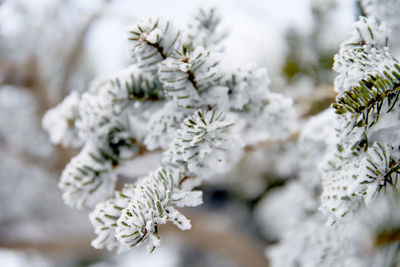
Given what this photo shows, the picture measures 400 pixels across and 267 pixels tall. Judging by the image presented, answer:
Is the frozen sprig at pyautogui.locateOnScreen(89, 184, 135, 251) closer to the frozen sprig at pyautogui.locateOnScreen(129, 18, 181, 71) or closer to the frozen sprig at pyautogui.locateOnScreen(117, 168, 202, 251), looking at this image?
the frozen sprig at pyautogui.locateOnScreen(117, 168, 202, 251)

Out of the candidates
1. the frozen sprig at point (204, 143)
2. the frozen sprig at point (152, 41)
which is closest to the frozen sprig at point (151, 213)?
the frozen sprig at point (204, 143)

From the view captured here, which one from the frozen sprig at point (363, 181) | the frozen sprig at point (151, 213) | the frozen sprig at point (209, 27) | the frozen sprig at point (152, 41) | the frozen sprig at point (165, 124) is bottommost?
the frozen sprig at point (363, 181)

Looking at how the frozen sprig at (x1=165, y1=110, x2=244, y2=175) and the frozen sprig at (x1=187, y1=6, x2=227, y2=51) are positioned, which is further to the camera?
the frozen sprig at (x1=187, y1=6, x2=227, y2=51)

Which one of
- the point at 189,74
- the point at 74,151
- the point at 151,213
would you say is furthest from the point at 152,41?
the point at 74,151

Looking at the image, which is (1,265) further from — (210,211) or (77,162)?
(210,211)

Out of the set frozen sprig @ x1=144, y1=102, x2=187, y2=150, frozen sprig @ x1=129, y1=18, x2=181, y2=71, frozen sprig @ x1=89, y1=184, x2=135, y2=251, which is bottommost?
frozen sprig @ x1=89, y1=184, x2=135, y2=251

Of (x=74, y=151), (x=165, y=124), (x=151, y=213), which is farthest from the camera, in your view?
(x=74, y=151)

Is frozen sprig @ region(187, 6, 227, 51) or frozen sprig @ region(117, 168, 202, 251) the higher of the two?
frozen sprig @ region(187, 6, 227, 51)

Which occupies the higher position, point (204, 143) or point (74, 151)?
point (74, 151)

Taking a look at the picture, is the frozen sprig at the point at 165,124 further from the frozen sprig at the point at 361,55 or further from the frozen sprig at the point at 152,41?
the frozen sprig at the point at 361,55

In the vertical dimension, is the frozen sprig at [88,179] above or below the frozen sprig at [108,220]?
above

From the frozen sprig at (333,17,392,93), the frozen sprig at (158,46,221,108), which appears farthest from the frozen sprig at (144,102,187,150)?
the frozen sprig at (333,17,392,93)

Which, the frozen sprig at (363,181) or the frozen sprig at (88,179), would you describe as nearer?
the frozen sprig at (363,181)

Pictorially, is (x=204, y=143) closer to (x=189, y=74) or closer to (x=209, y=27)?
(x=189, y=74)
